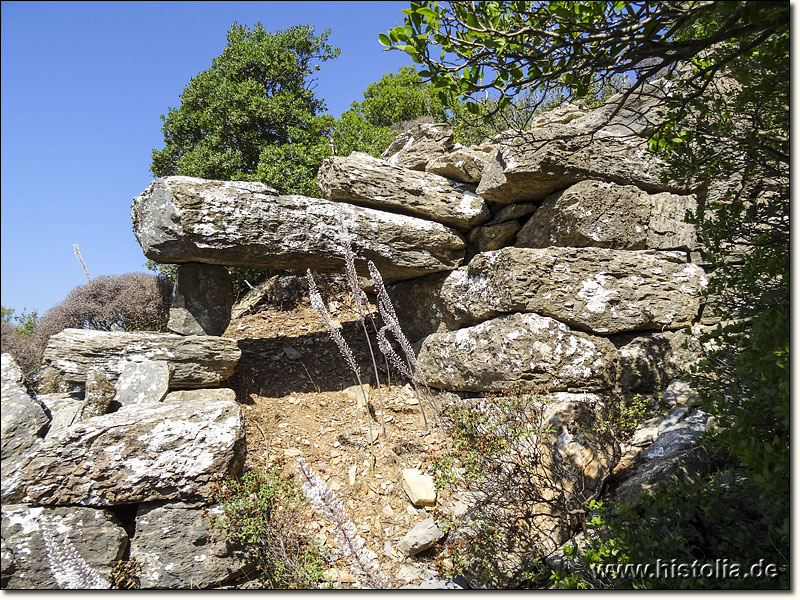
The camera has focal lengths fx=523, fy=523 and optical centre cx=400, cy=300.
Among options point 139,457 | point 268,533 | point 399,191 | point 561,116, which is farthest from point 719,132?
point 139,457

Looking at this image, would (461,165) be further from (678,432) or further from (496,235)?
(678,432)

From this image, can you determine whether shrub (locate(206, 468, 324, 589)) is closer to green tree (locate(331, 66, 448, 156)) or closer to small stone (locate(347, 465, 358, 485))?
small stone (locate(347, 465, 358, 485))

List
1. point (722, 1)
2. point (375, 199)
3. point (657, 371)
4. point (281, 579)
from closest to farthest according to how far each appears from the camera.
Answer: point (722, 1), point (281, 579), point (657, 371), point (375, 199)

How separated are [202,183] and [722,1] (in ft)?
15.9

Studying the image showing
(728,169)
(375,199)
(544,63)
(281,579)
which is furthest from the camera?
(375,199)

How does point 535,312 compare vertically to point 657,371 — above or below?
above

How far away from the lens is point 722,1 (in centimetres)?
224

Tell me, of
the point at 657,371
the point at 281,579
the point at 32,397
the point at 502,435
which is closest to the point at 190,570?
the point at 281,579

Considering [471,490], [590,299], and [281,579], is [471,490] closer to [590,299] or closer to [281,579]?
[281,579]

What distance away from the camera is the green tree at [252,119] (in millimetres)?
8648

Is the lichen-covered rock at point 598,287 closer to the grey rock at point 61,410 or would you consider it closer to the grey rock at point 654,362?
the grey rock at point 654,362

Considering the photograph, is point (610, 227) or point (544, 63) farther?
point (610, 227)

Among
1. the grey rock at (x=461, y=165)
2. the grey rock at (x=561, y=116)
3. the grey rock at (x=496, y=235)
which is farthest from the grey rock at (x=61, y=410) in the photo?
the grey rock at (x=561, y=116)

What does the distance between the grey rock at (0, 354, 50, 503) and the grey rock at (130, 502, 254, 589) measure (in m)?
0.92
